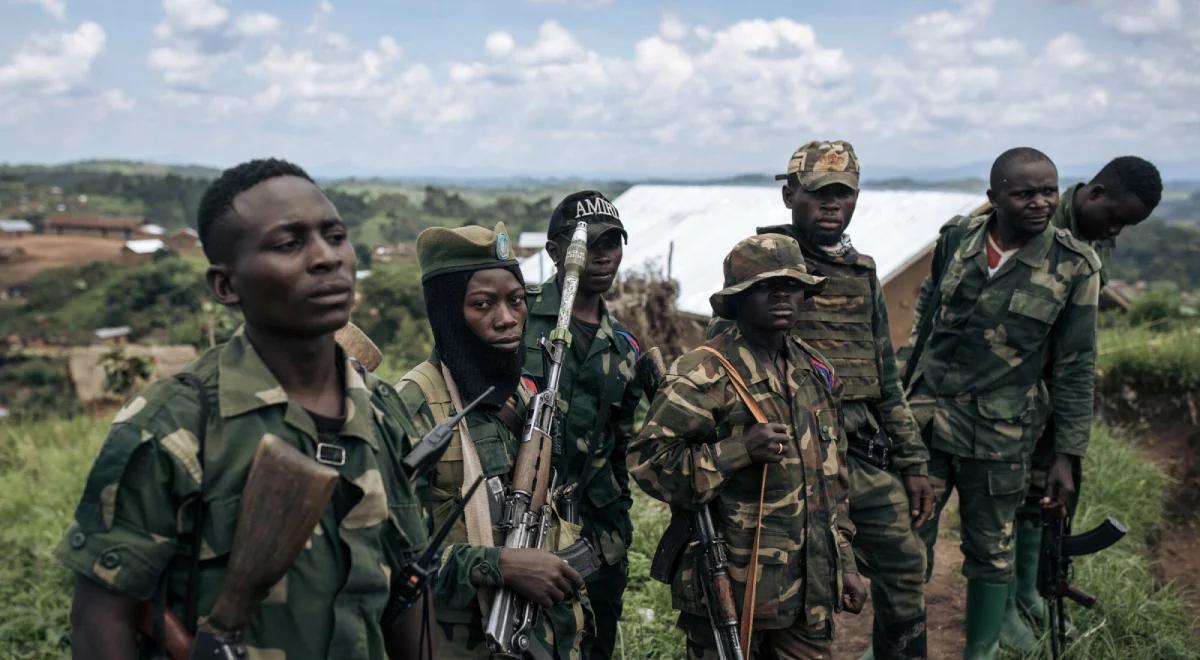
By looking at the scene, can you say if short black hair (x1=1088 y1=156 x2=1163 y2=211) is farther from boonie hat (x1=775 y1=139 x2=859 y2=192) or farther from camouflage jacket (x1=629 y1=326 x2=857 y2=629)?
camouflage jacket (x1=629 y1=326 x2=857 y2=629)

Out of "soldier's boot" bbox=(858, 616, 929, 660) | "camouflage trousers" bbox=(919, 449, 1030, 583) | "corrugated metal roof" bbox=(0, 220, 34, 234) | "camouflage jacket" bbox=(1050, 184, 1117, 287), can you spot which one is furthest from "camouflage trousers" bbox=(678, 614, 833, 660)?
"corrugated metal roof" bbox=(0, 220, 34, 234)

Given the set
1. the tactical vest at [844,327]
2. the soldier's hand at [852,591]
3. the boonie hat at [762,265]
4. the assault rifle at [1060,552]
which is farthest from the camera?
the assault rifle at [1060,552]

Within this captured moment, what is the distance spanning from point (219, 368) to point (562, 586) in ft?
3.71

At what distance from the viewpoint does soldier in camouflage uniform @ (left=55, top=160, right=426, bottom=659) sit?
1.61 meters

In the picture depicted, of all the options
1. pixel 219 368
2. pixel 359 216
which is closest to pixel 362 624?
pixel 219 368

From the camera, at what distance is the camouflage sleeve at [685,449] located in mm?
3059

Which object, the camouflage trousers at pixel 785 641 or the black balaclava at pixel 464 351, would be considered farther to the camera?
the camouflage trousers at pixel 785 641

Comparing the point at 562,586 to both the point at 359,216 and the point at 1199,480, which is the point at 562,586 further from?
the point at 359,216

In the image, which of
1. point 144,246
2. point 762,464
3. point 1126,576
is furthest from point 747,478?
point 144,246

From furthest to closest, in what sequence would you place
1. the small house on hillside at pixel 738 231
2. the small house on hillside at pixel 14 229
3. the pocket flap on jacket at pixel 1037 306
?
1. the small house on hillside at pixel 14 229
2. the small house on hillside at pixel 738 231
3. the pocket flap on jacket at pixel 1037 306

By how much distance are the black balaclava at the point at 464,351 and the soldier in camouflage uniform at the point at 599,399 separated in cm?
57

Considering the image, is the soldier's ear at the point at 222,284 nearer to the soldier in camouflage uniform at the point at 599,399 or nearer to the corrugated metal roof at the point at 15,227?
the soldier in camouflage uniform at the point at 599,399

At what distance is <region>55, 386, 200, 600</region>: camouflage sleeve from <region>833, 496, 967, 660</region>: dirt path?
3.73 m

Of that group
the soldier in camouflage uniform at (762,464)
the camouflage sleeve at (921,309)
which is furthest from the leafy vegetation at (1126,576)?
the soldier in camouflage uniform at (762,464)
